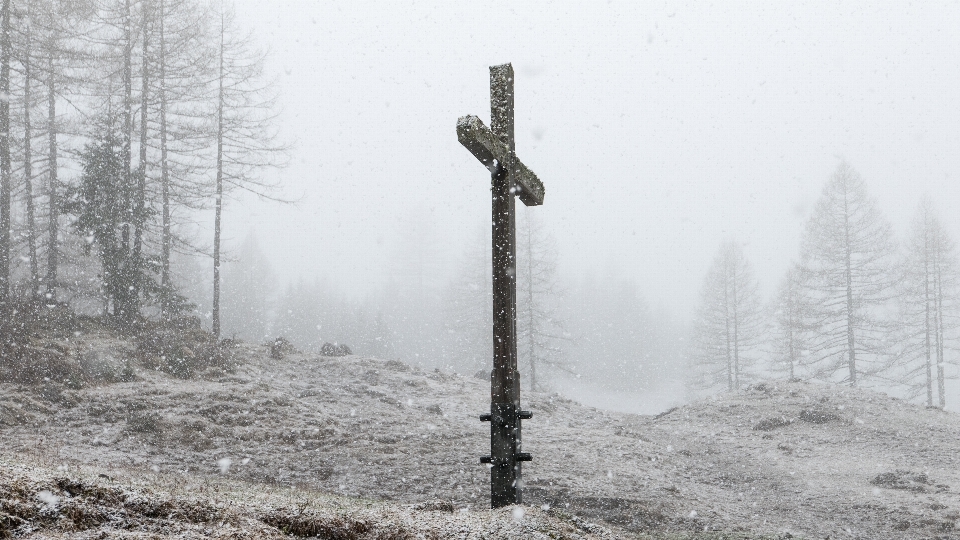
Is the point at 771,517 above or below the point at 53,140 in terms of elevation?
below

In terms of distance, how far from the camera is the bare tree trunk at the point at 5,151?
1631 centimetres

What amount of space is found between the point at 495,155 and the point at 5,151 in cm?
1756

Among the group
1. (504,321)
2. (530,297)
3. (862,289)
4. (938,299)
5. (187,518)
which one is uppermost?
(862,289)

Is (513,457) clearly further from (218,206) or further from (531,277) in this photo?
(531,277)

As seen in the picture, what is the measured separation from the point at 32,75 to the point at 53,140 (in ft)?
9.16

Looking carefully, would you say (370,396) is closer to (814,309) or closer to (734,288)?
(814,309)

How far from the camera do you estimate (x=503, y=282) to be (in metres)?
5.76

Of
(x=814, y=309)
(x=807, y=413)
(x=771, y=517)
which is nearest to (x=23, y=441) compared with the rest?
(x=771, y=517)

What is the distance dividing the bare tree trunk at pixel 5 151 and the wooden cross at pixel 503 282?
1653 centimetres

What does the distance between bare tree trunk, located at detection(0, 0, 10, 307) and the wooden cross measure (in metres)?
16.5

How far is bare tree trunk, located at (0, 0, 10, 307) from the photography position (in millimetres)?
16312

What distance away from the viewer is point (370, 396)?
1625cm

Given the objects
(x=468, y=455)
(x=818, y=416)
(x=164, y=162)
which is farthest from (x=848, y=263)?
(x=164, y=162)

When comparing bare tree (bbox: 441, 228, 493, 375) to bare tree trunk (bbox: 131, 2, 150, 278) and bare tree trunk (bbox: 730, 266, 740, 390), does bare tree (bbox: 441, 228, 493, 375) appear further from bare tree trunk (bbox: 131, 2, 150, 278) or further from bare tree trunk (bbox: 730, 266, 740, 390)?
bare tree trunk (bbox: 131, 2, 150, 278)
